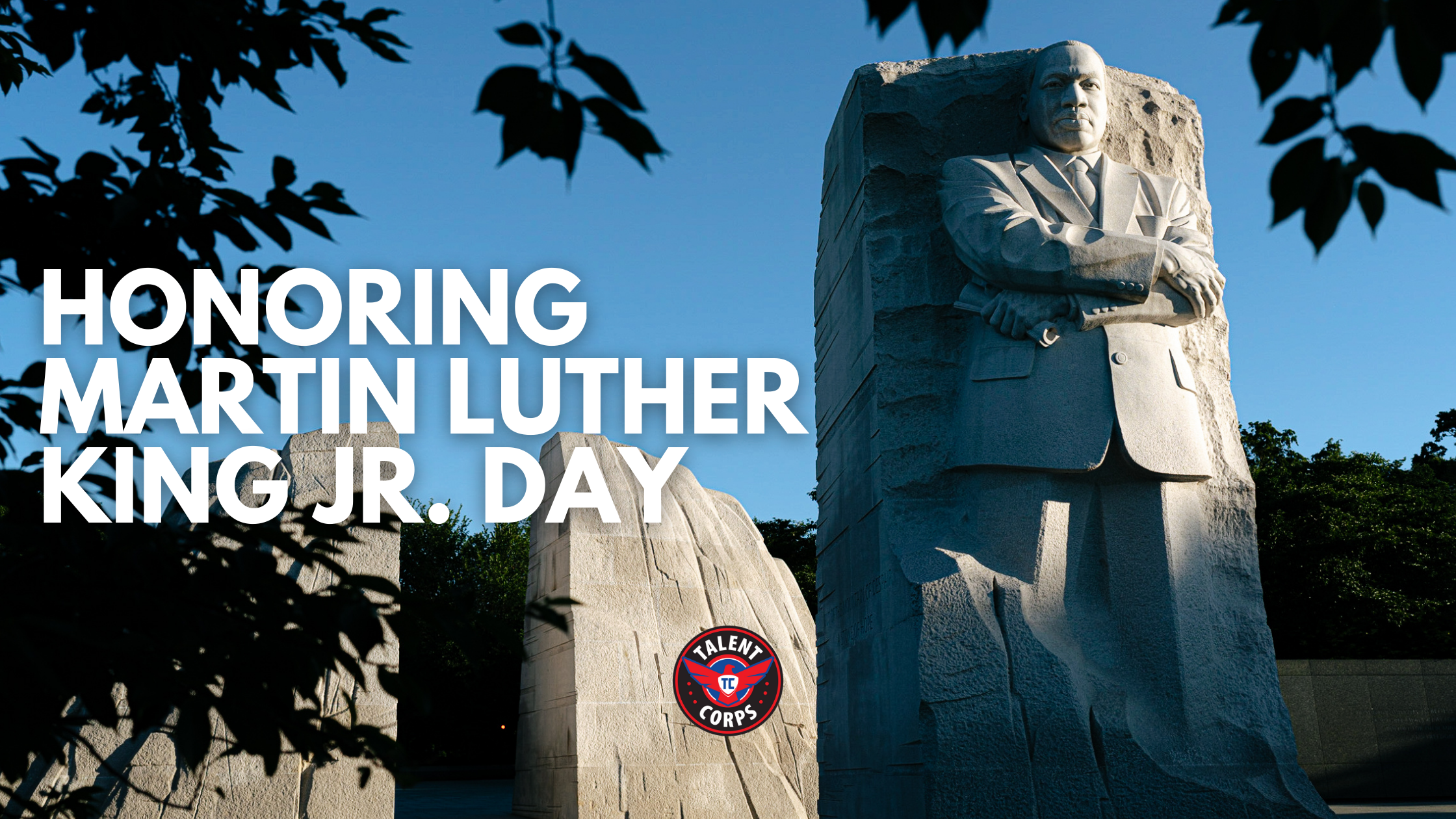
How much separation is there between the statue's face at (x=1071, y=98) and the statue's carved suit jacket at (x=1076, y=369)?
456 mm

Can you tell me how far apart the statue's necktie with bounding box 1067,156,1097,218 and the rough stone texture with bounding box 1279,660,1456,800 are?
8.44 m

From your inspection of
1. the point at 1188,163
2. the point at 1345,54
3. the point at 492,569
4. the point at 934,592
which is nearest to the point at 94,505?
the point at 1345,54

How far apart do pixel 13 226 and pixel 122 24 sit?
36 centimetres

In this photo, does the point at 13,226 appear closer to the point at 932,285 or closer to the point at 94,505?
the point at 94,505

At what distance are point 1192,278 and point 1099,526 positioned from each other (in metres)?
1.06

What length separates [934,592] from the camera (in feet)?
13.7

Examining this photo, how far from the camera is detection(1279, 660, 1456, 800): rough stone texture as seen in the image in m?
11.1

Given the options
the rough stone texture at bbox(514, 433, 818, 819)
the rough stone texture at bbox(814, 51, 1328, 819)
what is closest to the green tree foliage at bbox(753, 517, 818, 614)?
the rough stone texture at bbox(514, 433, 818, 819)

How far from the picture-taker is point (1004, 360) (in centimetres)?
445

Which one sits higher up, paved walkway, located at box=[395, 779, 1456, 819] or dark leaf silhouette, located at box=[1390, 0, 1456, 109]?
dark leaf silhouette, located at box=[1390, 0, 1456, 109]

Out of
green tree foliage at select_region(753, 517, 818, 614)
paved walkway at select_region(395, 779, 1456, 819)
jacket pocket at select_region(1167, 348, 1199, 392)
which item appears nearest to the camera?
jacket pocket at select_region(1167, 348, 1199, 392)

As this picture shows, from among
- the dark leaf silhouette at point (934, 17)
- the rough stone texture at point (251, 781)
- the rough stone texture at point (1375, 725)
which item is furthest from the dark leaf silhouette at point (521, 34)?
the rough stone texture at point (1375, 725)

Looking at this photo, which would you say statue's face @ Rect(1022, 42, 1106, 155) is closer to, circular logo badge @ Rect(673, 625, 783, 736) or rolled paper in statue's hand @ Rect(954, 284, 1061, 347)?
rolled paper in statue's hand @ Rect(954, 284, 1061, 347)

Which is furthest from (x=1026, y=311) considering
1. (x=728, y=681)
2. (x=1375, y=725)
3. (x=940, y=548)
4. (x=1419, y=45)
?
(x=1375, y=725)
